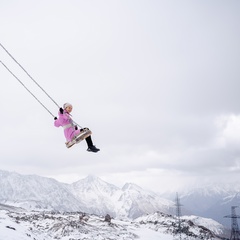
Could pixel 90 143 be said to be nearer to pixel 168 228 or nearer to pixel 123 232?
pixel 123 232

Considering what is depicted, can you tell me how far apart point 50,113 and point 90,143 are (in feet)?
11.2

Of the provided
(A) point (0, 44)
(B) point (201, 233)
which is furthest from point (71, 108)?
(B) point (201, 233)

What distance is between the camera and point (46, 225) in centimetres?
6056

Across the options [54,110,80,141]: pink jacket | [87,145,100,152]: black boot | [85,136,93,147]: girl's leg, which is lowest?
[87,145,100,152]: black boot

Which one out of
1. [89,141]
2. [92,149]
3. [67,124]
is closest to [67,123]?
[67,124]

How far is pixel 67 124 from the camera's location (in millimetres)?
15281

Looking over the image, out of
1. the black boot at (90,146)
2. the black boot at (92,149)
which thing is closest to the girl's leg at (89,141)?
the black boot at (90,146)

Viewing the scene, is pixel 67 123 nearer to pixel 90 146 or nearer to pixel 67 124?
pixel 67 124

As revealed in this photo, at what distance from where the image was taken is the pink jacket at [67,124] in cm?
1507

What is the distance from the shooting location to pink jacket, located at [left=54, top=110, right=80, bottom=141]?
49.4ft

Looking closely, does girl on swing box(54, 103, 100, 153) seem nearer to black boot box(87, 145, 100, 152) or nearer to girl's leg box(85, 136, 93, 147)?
girl's leg box(85, 136, 93, 147)

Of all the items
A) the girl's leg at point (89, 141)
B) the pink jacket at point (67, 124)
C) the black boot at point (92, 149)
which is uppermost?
the pink jacket at point (67, 124)

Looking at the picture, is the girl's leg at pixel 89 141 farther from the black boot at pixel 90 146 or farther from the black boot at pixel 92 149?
the black boot at pixel 92 149

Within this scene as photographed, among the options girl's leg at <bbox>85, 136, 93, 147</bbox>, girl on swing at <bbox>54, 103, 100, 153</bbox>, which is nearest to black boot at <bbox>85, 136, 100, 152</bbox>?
girl's leg at <bbox>85, 136, 93, 147</bbox>
